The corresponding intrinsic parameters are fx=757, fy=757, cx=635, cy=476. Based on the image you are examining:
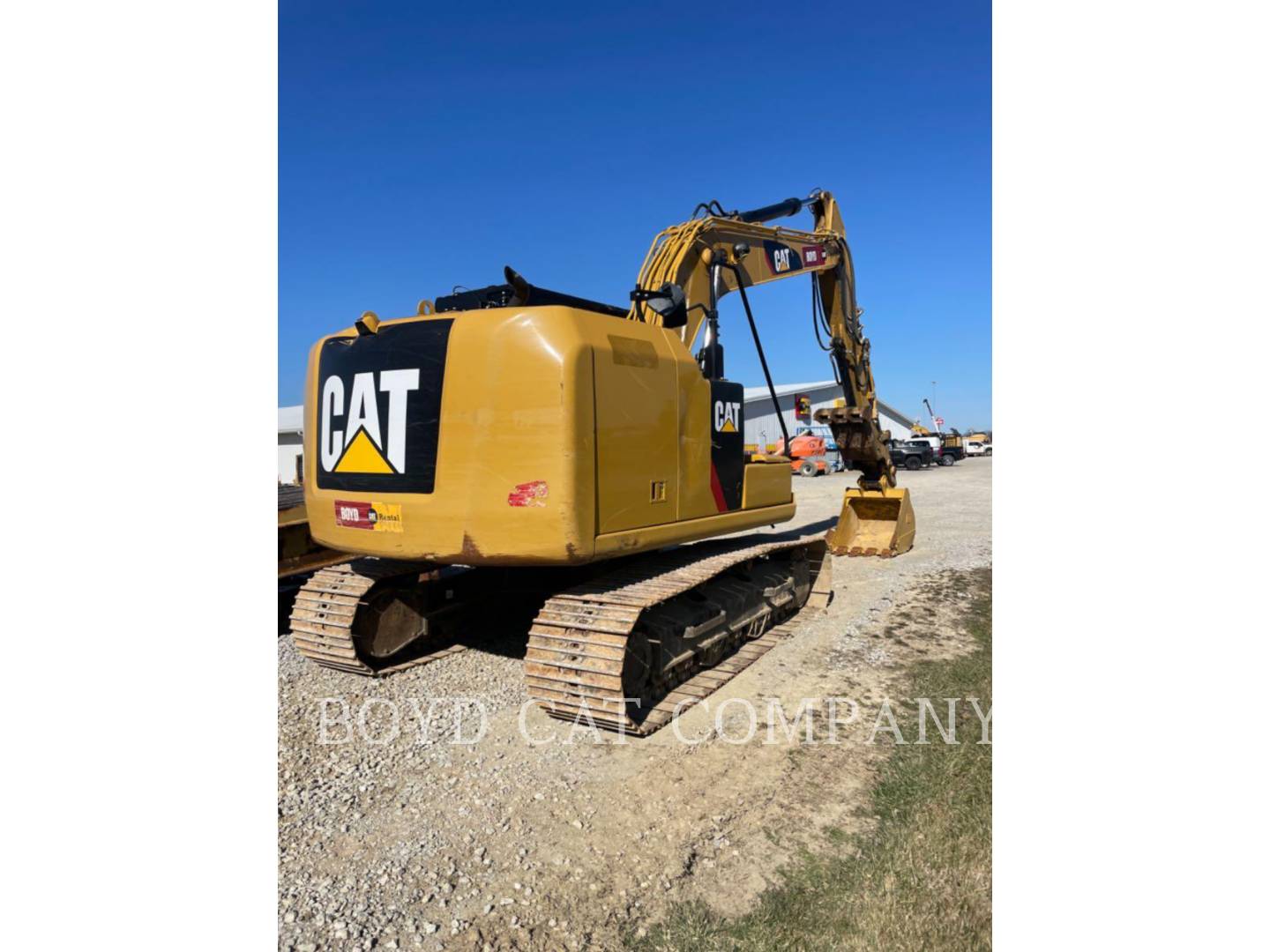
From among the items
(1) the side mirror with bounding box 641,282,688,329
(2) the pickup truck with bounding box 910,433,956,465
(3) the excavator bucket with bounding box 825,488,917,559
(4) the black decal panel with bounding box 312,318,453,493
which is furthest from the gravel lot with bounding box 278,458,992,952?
(2) the pickup truck with bounding box 910,433,956,465

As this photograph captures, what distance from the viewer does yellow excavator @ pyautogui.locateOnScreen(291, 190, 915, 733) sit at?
4.60 meters

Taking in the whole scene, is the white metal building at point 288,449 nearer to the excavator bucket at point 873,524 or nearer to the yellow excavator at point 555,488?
the excavator bucket at point 873,524

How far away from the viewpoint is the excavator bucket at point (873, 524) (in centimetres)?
1087

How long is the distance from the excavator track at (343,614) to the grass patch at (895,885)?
11.4ft

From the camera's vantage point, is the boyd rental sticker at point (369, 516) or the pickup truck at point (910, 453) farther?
the pickup truck at point (910, 453)

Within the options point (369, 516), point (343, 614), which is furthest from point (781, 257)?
point (343, 614)

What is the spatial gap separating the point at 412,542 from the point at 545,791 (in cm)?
183

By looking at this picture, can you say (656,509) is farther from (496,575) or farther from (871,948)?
(871,948)

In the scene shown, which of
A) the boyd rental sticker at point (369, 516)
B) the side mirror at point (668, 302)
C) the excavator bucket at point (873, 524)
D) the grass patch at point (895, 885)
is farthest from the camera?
the excavator bucket at point (873, 524)

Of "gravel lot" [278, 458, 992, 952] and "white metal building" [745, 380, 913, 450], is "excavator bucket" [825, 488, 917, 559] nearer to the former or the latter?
"gravel lot" [278, 458, 992, 952]

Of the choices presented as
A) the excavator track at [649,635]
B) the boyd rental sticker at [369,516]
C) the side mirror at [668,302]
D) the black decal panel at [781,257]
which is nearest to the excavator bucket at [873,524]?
the black decal panel at [781,257]

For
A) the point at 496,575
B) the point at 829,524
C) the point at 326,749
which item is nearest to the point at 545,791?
the point at 326,749

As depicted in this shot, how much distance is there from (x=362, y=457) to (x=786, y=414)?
39.6 metres

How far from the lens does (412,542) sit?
4918 millimetres
